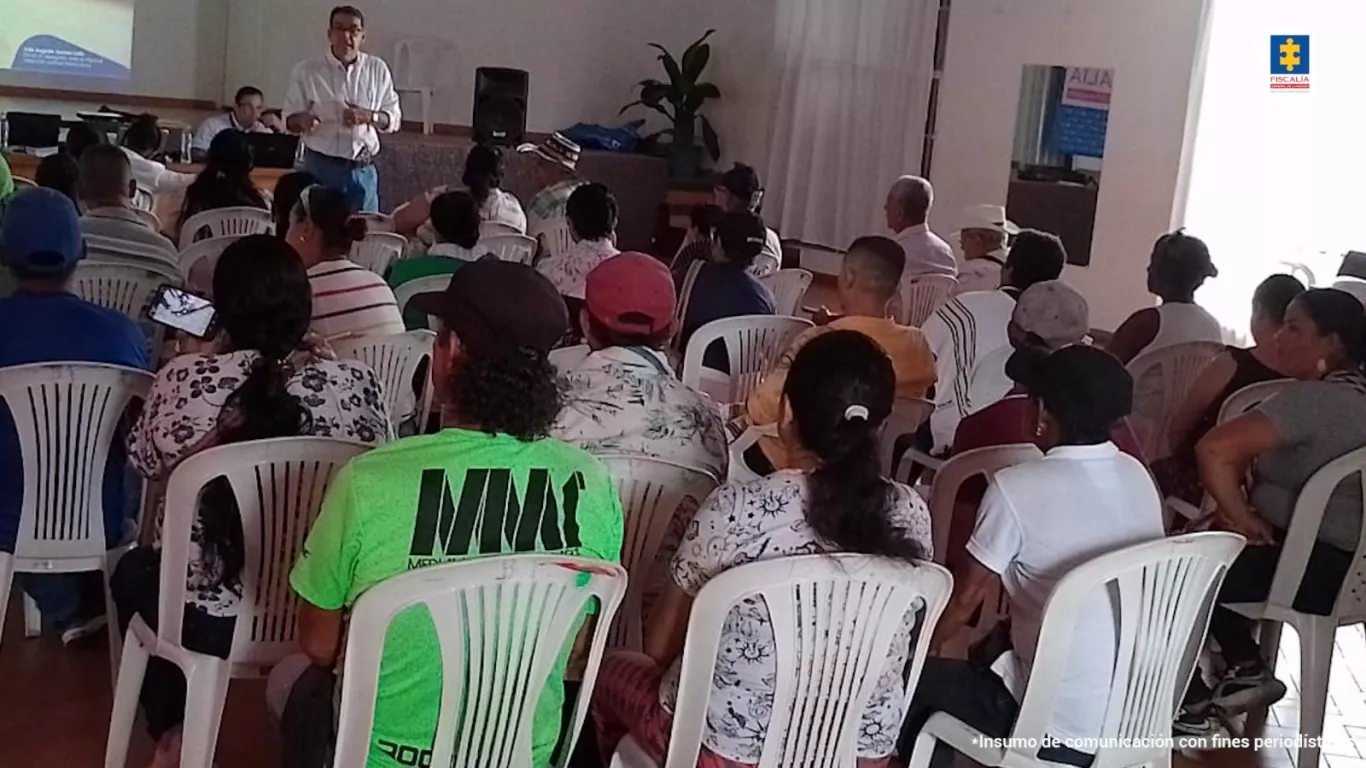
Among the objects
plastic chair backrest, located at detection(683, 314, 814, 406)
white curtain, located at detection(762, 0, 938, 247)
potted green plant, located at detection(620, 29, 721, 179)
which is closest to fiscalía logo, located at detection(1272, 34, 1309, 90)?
white curtain, located at detection(762, 0, 938, 247)

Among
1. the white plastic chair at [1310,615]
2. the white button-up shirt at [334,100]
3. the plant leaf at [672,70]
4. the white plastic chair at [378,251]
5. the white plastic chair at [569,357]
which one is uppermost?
the plant leaf at [672,70]

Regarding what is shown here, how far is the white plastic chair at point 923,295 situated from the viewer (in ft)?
17.0

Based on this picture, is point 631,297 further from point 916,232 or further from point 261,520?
point 916,232

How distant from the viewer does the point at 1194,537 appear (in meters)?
2.25

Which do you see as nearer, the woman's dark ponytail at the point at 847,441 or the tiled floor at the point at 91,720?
the woman's dark ponytail at the point at 847,441

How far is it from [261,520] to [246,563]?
9 centimetres

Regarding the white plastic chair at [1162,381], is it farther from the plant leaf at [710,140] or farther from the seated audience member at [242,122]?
the plant leaf at [710,140]

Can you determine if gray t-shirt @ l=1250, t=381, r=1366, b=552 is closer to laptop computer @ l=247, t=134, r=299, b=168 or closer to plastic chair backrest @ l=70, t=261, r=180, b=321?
plastic chair backrest @ l=70, t=261, r=180, b=321

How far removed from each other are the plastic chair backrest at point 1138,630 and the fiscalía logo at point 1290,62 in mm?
5163

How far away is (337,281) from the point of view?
3.55 meters

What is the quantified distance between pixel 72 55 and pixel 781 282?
5.79 meters

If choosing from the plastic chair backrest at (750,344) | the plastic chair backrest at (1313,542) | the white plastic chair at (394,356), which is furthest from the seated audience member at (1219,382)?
the white plastic chair at (394,356)

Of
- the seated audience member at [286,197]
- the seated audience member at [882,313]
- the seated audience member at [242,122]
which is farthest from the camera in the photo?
the seated audience member at [242,122]

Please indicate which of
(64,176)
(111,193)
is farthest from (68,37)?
(111,193)
